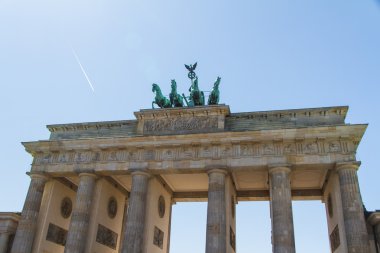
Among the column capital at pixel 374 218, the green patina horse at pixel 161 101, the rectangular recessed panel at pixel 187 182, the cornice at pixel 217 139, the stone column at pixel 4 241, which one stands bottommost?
the stone column at pixel 4 241

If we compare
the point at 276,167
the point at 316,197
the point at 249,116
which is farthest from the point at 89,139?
Answer: the point at 316,197

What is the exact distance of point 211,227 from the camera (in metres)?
21.1

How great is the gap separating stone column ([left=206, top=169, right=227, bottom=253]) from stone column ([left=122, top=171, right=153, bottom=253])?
4147mm

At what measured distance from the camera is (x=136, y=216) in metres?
22.5

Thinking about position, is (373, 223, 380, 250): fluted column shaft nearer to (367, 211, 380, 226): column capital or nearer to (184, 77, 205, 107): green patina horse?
(367, 211, 380, 226): column capital

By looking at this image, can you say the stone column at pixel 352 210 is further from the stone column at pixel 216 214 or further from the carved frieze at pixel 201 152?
the stone column at pixel 216 214

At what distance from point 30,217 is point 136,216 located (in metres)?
7.17

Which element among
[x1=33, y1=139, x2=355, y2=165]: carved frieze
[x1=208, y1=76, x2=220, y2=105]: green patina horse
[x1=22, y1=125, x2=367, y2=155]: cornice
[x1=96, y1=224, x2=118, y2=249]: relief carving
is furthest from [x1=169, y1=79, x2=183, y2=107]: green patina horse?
[x1=96, y1=224, x2=118, y2=249]: relief carving

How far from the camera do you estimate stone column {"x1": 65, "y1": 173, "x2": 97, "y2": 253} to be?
22.5 metres

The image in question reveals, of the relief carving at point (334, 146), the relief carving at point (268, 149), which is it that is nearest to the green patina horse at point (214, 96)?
the relief carving at point (268, 149)

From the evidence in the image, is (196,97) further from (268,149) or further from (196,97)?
(268,149)

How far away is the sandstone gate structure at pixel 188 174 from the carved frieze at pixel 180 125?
0.07 meters

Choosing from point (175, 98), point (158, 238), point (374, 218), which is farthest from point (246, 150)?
point (158, 238)

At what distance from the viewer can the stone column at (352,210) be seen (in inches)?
751
